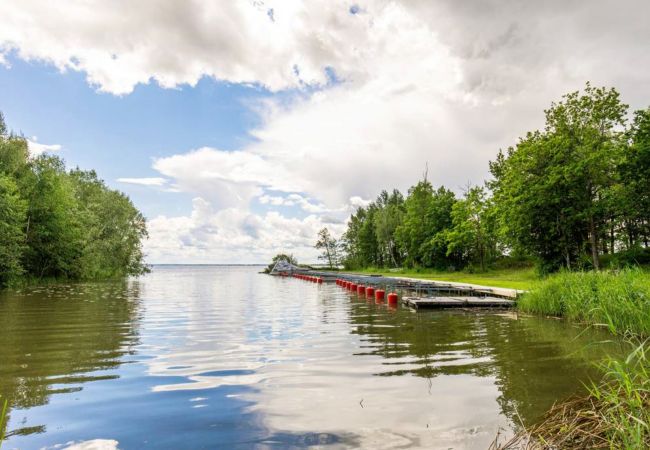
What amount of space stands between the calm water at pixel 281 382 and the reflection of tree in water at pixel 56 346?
6 cm

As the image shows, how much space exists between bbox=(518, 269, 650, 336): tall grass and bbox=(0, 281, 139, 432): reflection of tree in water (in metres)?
11.2

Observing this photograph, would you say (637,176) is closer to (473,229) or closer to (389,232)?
(473,229)

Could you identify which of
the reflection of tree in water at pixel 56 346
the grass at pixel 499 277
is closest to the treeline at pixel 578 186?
the grass at pixel 499 277

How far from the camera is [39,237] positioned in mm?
40156

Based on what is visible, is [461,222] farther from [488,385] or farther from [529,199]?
[488,385]

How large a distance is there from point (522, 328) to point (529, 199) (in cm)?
2019

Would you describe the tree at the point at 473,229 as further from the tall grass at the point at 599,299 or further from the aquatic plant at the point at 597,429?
the aquatic plant at the point at 597,429

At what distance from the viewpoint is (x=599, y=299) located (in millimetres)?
13930

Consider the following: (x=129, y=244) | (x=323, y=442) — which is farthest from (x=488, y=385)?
(x=129, y=244)

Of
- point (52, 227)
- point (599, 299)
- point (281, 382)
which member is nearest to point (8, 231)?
point (52, 227)

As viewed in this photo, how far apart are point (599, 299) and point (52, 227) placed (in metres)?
44.1

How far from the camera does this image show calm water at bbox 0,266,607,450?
5.88 meters

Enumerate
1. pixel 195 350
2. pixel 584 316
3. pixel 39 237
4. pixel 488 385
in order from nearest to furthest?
pixel 488 385, pixel 195 350, pixel 584 316, pixel 39 237

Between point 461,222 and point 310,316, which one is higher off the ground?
point 461,222
